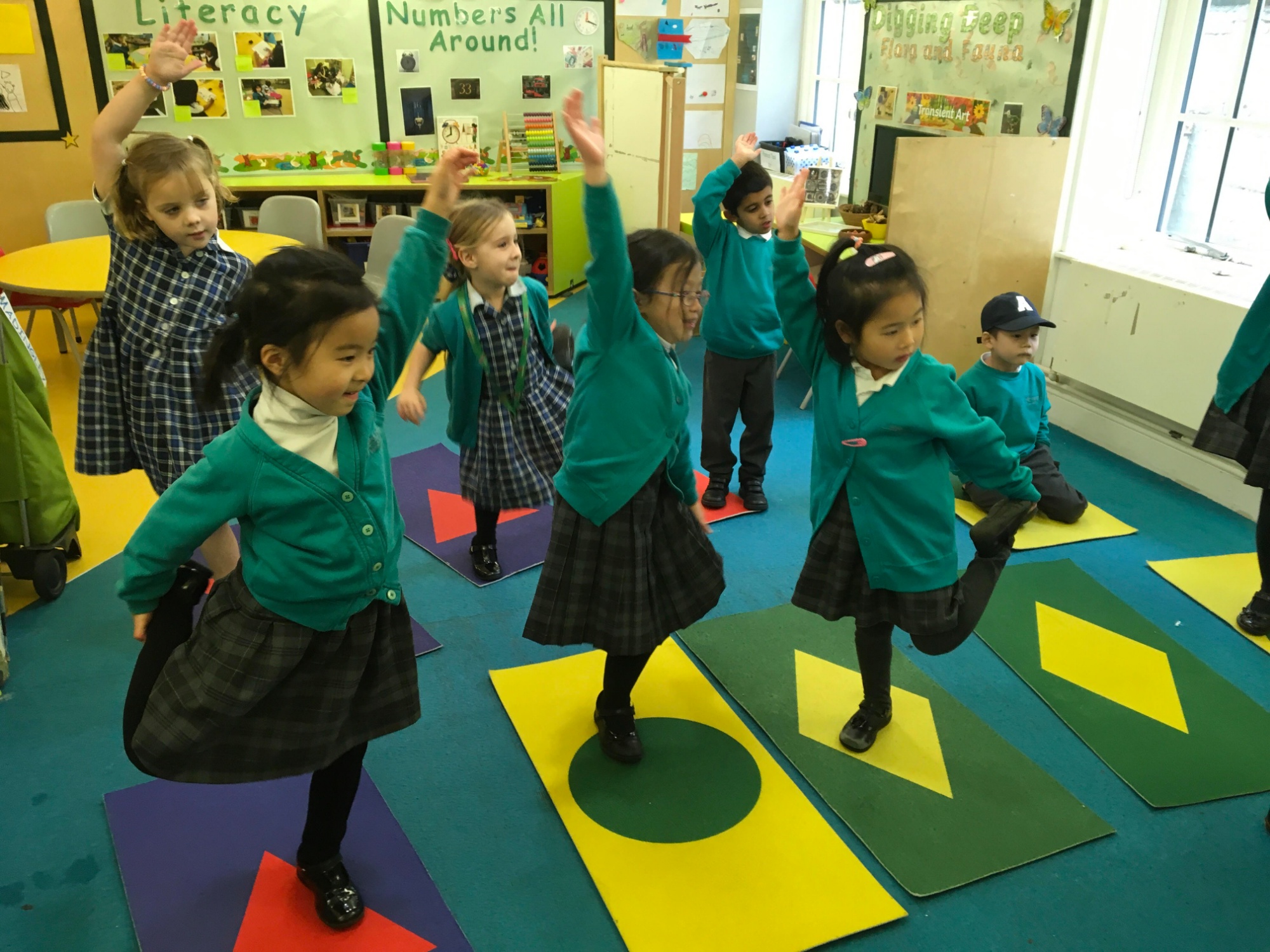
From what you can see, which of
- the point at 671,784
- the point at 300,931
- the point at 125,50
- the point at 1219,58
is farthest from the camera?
the point at 125,50

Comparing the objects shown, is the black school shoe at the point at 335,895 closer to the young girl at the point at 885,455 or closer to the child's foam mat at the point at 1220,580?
the young girl at the point at 885,455

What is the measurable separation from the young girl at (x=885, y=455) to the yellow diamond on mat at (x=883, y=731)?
1.05 ft

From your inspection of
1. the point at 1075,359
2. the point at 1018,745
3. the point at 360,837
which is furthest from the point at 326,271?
the point at 1075,359

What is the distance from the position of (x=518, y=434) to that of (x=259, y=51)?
4214 millimetres

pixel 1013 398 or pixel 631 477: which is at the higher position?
pixel 631 477

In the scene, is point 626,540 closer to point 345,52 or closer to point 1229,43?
point 1229,43

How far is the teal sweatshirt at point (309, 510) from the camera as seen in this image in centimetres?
137

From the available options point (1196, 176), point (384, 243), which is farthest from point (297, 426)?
point (1196, 176)

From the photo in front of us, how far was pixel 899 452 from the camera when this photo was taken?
1.88 m

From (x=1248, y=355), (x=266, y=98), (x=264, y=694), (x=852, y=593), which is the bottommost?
(x=852, y=593)

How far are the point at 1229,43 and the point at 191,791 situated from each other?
4.35 m

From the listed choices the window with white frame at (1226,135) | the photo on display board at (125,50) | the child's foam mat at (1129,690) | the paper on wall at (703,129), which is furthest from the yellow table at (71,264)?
the window with white frame at (1226,135)

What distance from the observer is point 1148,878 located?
1902mm

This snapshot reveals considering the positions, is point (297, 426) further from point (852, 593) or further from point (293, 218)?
point (293, 218)
